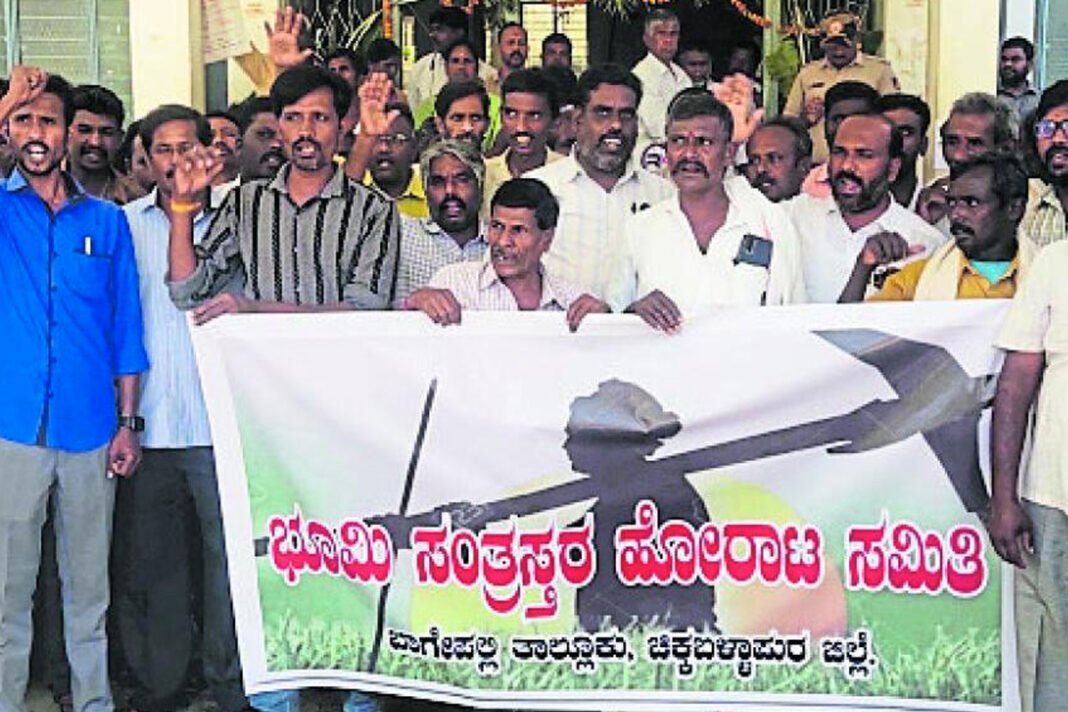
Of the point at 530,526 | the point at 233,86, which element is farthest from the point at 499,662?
the point at 233,86

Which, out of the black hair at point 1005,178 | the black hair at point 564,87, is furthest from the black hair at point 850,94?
the black hair at point 1005,178

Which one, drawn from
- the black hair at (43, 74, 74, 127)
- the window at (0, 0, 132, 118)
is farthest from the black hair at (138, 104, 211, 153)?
the window at (0, 0, 132, 118)

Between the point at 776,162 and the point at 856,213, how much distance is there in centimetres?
78

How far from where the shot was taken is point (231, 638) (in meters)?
4.84

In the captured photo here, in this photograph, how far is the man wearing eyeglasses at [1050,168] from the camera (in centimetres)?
438

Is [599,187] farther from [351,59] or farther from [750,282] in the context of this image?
[351,59]

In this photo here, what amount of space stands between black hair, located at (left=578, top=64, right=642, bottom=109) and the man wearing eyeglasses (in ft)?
4.54

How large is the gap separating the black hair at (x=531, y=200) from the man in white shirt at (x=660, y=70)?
3.29 m

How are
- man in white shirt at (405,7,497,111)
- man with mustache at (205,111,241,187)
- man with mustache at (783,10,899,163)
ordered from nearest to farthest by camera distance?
man with mustache at (205,111,241,187) < man in white shirt at (405,7,497,111) < man with mustache at (783,10,899,163)

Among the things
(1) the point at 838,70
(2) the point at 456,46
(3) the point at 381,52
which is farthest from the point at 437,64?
(1) the point at 838,70

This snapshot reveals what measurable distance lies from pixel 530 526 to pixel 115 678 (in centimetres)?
160

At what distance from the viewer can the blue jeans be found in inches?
180

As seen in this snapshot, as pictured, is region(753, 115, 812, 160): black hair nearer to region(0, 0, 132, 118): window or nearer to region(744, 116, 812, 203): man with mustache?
region(744, 116, 812, 203): man with mustache

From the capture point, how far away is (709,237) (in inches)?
178
